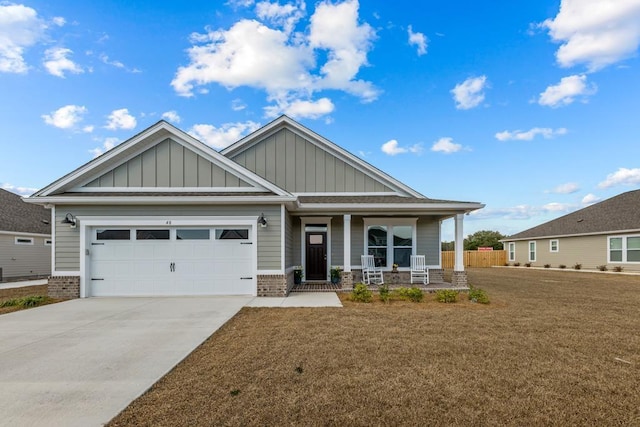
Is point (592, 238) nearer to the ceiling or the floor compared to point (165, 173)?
nearer to the floor

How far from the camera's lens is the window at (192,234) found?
10.5 meters

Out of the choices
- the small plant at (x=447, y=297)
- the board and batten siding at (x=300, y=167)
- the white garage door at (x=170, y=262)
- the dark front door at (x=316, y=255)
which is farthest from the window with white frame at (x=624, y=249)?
the white garage door at (x=170, y=262)

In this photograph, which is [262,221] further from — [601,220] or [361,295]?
[601,220]

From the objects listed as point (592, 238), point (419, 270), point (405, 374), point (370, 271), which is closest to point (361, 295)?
point (370, 271)

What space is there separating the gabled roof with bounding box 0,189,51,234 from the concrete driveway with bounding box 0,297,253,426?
1062cm

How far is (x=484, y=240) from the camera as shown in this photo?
1690 inches

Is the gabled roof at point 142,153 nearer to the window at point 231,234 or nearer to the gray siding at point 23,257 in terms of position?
the window at point 231,234

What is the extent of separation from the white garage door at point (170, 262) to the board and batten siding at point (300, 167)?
3.85 metres

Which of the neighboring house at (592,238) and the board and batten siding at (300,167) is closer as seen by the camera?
the board and batten siding at (300,167)

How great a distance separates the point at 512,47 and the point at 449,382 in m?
14.4

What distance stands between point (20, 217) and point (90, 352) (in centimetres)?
1728

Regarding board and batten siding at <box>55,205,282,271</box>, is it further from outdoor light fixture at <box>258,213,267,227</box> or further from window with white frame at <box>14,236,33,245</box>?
window with white frame at <box>14,236,33,245</box>

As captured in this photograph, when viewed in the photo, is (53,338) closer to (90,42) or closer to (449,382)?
(449,382)

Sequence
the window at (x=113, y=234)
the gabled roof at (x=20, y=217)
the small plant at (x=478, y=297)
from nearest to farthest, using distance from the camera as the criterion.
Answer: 1. the small plant at (x=478, y=297)
2. the window at (x=113, y=234)
3. the gabled roof at (x=20, y=217)
